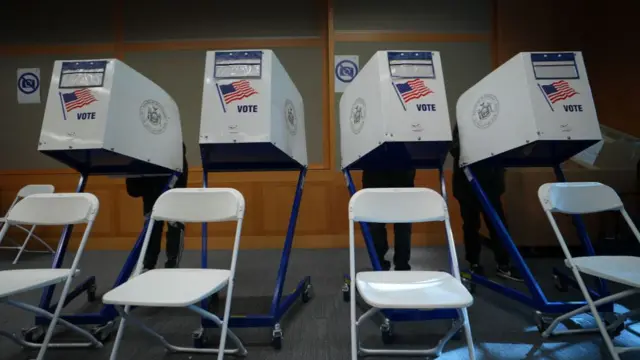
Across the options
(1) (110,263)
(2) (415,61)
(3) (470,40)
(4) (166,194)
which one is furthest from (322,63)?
(1) (110,263)

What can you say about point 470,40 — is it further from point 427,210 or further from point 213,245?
point 213,245

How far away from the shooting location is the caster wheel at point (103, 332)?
1.73m

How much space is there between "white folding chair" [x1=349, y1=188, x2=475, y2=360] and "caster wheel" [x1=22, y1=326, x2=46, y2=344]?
1801 mm

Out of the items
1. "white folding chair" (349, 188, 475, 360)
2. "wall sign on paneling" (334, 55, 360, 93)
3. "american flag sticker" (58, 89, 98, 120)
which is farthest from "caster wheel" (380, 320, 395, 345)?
"wall sign on paneling" (334, 55, 360, 93)

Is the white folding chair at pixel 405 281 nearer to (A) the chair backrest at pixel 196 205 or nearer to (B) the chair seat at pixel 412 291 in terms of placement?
(B) the chair seat at pixel 412 291

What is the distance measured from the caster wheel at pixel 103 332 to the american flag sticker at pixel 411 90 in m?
2.13

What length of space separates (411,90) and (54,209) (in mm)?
2200

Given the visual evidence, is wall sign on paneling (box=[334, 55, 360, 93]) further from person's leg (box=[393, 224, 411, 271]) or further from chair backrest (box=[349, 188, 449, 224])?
chair backrest (box=[349, 188, 449, 224])

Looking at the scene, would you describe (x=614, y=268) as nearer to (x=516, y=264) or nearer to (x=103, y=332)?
(x=516, y=264)

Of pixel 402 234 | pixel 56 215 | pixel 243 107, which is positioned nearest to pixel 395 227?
pixel 402 234

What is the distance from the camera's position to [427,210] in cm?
162

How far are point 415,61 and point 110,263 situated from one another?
11.7 ft

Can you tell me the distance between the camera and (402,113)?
1.80 meters

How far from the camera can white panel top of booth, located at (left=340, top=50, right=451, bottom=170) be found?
1791 millimetres
